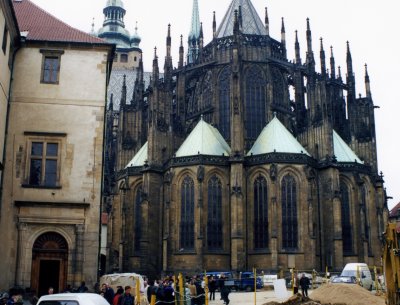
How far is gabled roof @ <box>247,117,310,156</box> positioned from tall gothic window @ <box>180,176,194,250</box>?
5.73 m

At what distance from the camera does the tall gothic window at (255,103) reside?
2077 inches

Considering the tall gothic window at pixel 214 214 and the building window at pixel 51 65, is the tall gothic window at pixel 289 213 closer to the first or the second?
the tall gothic window at pixel 214 214

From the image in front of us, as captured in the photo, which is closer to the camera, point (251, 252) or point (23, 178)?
point (23, 178)

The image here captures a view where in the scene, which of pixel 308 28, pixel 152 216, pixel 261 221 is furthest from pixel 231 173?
pixel 308 28

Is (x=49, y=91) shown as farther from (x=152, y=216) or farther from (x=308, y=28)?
(x=308, y=28)

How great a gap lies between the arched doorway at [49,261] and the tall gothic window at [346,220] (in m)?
29.1

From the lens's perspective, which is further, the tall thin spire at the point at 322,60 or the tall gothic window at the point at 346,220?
the tall thin spire at the point at 322,60

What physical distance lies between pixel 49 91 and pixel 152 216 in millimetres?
23642

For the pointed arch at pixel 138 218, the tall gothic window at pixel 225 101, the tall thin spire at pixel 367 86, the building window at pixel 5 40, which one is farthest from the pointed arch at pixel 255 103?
the building window at pixel 5 40

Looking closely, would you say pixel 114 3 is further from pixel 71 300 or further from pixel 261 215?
pixel 71 300

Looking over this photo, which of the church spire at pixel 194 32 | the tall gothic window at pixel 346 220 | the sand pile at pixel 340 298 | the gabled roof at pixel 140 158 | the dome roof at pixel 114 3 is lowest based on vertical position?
the sand pile at pixel 340 298

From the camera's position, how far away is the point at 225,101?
53.8 metres

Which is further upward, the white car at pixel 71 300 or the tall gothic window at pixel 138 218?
the tall gothic window at pixel 138 218

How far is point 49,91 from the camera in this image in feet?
85.4
